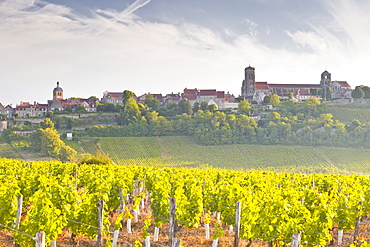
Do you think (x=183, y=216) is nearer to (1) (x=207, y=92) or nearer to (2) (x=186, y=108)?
(2) (x=186, y=108)

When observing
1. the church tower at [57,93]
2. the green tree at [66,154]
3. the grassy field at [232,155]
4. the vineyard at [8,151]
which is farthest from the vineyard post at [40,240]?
the church tower at [57,93]

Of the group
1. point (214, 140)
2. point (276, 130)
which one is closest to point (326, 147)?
point (276, 130)

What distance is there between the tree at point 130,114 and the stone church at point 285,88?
43.4 m

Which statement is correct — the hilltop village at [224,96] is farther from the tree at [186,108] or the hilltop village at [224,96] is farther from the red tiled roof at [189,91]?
the tree at [186,108]

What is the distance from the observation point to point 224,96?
4301 inches

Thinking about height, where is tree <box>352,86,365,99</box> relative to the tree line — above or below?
above

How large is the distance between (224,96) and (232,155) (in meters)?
50.0

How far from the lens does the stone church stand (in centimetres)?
11531

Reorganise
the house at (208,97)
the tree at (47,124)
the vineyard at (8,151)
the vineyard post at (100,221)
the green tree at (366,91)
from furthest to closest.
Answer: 1. the house at (208,97)
2. the green tree at (366,91)
3. the tree at (47,124)
4. the vineyard at (8,151)
5. the vineyard post at (100,221)

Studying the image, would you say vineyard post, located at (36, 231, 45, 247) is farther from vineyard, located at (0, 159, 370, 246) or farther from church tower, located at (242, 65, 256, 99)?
church tower, located at (242, 65, 256, 99)

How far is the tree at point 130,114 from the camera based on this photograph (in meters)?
77.6

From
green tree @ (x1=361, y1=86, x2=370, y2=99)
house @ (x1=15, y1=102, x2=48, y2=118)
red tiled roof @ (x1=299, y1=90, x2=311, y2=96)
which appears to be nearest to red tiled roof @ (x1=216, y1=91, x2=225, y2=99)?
red tiled roof @ (x1=299, y1=90, x2=311, y2=96)

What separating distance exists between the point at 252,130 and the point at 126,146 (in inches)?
824

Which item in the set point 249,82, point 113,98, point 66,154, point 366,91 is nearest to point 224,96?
point 249,82
